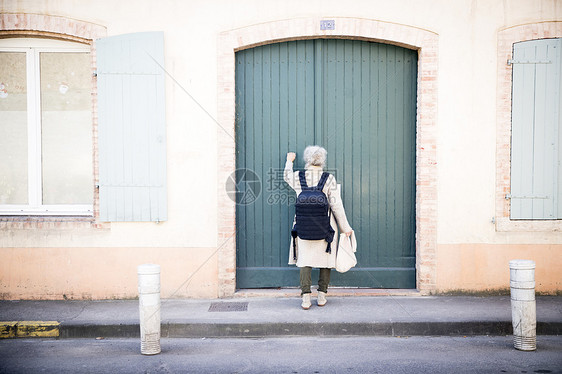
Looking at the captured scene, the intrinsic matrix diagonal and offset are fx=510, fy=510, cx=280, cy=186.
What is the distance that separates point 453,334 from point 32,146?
5.74 metres

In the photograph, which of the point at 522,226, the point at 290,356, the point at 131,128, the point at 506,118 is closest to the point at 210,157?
the point at 131,128

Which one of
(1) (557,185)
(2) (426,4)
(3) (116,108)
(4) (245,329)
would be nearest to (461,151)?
(1) (557,185)

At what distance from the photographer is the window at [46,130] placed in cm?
677

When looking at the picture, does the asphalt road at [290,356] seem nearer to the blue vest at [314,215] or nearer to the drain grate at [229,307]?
the drain grate at [229,307]

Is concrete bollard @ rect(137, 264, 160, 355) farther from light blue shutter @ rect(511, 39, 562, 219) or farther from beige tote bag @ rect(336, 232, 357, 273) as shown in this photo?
light blue shutter @ rect(511, 39, 562, 219)

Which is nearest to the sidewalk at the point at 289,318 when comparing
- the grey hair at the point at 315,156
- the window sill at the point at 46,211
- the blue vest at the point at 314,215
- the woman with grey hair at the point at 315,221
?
the woman with grey hair at the point at 315,221

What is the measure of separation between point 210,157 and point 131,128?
106cm

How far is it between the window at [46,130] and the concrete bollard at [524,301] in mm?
5212

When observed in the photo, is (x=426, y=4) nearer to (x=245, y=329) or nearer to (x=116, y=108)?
(x=116, y=108)

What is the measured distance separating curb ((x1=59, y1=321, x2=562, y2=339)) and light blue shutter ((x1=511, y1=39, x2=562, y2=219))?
1776 mm

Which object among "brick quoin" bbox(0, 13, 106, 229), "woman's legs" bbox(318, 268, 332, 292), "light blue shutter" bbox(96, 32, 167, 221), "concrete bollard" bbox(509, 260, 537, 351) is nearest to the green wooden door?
"woman's legs" bbox(318, 268, 332, 292)

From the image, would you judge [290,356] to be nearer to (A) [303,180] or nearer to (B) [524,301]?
(A) [303,180]

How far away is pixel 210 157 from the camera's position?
21.6 ft

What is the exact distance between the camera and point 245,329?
5.55 metres
